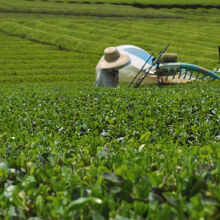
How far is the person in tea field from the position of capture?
14.8 metres

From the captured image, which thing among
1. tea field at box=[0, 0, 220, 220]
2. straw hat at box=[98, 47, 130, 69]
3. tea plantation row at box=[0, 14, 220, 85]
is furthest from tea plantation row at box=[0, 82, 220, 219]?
tea plantation row at box=[0, 14, 220, 85]

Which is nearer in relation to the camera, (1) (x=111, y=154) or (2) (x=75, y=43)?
(1) (x=111, y=154)

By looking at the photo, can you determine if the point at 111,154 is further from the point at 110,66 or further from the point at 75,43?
the point at 75,43

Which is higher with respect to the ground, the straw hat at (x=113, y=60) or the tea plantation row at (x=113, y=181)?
the tea plantation row at (x=113, y=181)

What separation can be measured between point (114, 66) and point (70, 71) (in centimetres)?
1678

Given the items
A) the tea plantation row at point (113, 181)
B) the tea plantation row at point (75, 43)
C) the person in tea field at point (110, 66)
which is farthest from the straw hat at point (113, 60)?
the tea plantation row at point (75, 43)

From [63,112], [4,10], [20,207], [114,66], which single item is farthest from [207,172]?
[4,10]

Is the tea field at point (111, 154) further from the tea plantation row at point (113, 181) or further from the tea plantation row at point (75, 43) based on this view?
the tea plantation row at point (75, 43)

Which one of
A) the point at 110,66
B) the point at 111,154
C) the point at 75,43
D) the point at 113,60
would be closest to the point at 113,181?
the point at 111,154

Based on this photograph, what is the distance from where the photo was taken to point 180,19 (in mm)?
63375

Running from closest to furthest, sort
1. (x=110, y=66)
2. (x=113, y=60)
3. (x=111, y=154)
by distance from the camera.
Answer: (x=111, y=154)
(x=110, y=66)
(x=113, y=60)

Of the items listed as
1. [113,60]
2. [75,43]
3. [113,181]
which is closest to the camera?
[113,181]

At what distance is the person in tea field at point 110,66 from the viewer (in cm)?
1484

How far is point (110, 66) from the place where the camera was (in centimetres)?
1483
